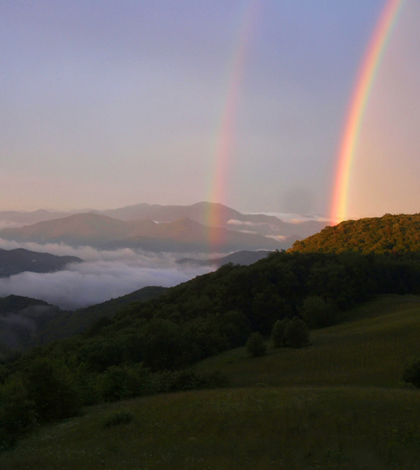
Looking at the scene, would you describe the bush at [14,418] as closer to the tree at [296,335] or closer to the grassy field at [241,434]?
the grassy field at [241,434]

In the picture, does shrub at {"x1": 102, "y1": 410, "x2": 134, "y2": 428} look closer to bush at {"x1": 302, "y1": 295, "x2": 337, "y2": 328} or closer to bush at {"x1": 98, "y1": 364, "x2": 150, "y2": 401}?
bush at {"x1": 98, "y1": 364, "x2": 150, "y2": 401}

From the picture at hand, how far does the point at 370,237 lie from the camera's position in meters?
102

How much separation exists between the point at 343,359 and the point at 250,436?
24.3 metres

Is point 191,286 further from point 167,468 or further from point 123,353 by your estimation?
point 167,468

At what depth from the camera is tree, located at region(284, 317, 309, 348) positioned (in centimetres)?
4759

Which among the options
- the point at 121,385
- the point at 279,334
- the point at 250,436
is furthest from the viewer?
the point at 279,334

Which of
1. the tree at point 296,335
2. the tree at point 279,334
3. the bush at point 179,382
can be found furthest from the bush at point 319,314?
the bush at point 179,382

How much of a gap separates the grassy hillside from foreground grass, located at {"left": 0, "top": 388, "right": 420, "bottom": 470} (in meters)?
79.0

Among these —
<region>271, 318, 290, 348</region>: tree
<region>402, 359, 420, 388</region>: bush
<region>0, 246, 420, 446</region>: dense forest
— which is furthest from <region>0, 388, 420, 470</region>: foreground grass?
<region>271, 318, 290, 348</region>: tree

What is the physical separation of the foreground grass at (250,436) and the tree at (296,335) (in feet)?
87.2

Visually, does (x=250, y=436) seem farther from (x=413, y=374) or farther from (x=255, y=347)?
(x=255, y=347)

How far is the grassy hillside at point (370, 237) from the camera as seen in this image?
312 ft

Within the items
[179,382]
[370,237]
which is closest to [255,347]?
[179,382]

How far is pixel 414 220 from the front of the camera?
362 feet
